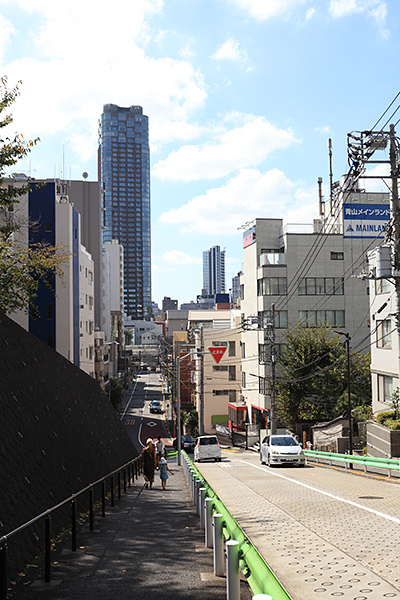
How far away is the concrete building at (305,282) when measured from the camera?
180 feet

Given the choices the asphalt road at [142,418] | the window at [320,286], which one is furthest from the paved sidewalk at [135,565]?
the window at [320,286]

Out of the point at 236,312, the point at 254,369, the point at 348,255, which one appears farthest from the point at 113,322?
the point at 348,255

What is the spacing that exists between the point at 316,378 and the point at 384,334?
14.0m

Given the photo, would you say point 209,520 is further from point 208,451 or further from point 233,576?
point 208,451

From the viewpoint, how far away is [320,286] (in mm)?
55875

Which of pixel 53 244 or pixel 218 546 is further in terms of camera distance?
pixel 53 244

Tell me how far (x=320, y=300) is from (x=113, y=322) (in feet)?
219

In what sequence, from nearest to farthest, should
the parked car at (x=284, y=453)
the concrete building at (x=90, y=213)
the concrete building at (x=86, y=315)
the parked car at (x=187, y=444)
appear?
the parked car at (x=284, y=453)
the parked car at (x=187, y=444)
the concrete building at (x=86, y=315)
the concrete building at (x=90, y=213)

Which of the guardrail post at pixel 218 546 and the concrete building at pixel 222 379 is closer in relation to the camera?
the guardrail post at pixel 218 546

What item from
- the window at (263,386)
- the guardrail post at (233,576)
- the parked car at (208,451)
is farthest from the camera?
the window at (263,386)

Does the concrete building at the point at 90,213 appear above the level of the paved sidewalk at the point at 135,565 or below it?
above

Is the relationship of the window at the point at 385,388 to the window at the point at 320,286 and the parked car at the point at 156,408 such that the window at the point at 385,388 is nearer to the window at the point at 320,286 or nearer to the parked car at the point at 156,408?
the window at the point at 320,286

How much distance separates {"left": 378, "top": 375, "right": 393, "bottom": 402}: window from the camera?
30719 millimetres

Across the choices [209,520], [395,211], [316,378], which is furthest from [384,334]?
[209,520]
